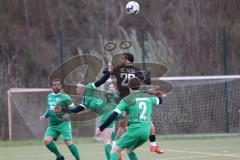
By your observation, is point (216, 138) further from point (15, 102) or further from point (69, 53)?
point (69, 53)

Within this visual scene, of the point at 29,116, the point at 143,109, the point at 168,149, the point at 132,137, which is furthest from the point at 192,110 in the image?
the point at 132,137

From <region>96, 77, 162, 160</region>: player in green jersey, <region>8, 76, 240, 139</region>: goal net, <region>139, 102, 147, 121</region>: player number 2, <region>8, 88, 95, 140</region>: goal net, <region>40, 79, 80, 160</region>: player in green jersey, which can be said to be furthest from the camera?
<region>8, 88, 95, 140</region>: goal net

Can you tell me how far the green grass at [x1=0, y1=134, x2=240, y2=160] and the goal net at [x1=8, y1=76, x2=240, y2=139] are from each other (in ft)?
2.52

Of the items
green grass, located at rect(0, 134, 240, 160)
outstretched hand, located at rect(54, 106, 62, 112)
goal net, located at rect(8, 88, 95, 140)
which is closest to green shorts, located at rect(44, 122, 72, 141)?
outstretched hand, located at rect(54, 106, 62, 112)

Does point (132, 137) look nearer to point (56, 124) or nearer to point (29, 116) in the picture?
point (56, 124)

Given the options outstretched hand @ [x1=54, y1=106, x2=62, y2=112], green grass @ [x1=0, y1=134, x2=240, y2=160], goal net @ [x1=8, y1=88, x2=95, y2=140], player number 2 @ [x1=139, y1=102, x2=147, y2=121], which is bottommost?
green grass @ [x1=0, y1=134, x2=240, y2=160]

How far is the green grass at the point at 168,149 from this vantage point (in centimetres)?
1798

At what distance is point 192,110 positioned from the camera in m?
25.7

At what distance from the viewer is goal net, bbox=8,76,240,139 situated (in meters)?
25.2

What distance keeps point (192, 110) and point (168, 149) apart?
5806 mm

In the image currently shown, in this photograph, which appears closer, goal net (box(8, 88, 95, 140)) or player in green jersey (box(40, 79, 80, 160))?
player in green jersey (box(40, 79, 80, 160))

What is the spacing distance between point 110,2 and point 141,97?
33.4m

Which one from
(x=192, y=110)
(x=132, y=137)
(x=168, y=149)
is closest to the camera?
(x=132, y=137)

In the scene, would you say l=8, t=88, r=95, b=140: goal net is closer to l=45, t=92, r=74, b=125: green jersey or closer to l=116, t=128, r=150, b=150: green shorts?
l=45, t=92, r=74, b=125: green jersey
